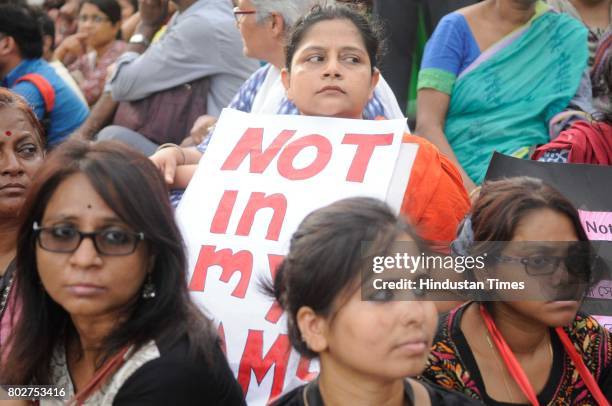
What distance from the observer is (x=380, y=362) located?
2645 millimetres

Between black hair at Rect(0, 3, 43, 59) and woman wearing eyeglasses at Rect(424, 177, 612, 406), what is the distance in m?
4.15

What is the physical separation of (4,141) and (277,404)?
5.48 ft

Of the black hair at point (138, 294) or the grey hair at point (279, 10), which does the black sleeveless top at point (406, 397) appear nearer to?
the black hair at point (138, 294)

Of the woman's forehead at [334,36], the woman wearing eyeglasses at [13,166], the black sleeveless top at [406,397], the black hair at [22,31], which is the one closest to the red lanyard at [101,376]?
the black sleeveless top at [406,397]

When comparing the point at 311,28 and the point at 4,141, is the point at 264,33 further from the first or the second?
the point at 4,141

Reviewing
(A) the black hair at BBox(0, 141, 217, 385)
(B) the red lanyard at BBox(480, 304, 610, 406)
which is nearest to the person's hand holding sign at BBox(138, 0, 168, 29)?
(A) the black hair at BBox(0, 141, 217, 385)

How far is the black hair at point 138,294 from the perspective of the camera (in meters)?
3.00

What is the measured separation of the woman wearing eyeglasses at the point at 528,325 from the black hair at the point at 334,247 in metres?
0.48

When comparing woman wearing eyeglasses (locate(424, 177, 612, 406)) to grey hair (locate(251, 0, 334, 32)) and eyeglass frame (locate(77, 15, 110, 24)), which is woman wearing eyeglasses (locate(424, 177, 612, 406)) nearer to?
grey hair (locate(251, 0, 334, 32))

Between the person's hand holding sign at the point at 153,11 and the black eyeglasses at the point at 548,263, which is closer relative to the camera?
the black eyeglasses at the point at 548,263

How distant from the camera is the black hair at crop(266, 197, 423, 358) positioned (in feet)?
8.84

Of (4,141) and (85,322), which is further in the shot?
(4,141)

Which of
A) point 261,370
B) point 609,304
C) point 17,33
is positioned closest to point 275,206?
point 261,370

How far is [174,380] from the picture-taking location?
9.52 feet
